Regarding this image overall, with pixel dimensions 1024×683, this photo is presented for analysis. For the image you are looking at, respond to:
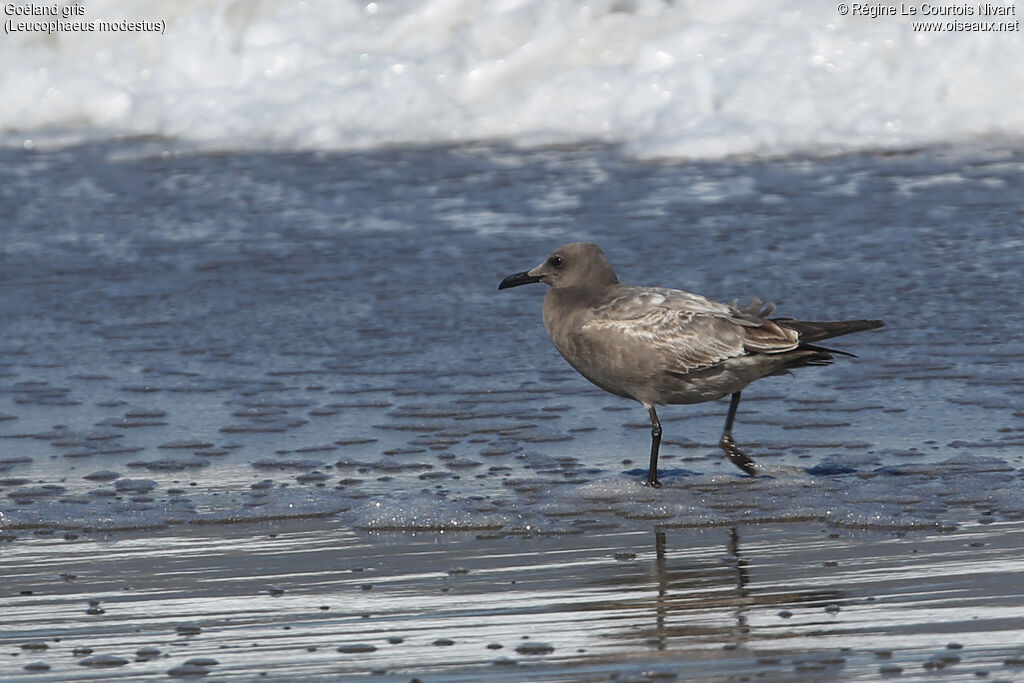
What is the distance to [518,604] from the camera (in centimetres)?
446

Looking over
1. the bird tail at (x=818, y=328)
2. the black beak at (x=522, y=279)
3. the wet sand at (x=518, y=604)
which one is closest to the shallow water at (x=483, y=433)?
the wet sand at (x=518, y=604)

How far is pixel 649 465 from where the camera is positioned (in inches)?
239

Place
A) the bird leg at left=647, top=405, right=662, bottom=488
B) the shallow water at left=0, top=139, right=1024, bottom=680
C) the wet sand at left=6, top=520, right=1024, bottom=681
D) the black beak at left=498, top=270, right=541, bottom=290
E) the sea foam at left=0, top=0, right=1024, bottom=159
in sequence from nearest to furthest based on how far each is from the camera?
the wet sand at left=6, top=520, right=1024, bottom=681 → the shallow water at left=0, top=139, right=1024, bottom=680 → the bird leg at left=647, top=405, right=662, bottom=488 → the black beak at left=498, top=270, right=541, bottom=290 → the sea foam at left=0, top=0, right=1024, bottom=159

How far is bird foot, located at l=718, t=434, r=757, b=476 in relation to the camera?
595cm

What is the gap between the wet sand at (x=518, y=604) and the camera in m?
3.97

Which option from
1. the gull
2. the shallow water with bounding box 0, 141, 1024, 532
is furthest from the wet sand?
the gull

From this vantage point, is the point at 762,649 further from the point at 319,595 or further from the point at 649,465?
the point at 649,465

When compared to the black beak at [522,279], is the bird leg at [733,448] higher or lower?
lower

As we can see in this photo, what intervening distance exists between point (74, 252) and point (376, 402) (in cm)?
370

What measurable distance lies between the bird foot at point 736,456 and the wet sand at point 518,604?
2.37 ft

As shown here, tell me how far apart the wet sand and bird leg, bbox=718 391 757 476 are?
0.75 metres

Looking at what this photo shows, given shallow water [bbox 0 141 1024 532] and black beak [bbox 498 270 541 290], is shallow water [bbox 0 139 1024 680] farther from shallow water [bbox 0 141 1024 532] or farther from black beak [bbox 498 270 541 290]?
black beak [bbox 498 270 541 290]

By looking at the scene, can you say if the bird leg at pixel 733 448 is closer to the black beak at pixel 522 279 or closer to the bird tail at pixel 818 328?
the bird tail at pixel 818 328

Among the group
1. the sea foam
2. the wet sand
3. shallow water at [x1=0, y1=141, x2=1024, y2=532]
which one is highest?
the sea foam
